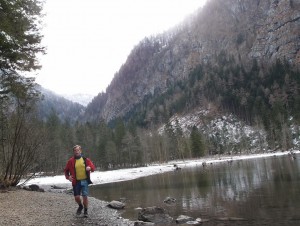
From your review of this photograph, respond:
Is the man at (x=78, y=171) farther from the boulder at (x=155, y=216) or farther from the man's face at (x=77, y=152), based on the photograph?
the boulder at (x=155, y=216)

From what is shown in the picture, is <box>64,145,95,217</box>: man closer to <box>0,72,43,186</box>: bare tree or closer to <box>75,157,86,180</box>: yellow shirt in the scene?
<box>75,157,86,180</box>: yellow shirt

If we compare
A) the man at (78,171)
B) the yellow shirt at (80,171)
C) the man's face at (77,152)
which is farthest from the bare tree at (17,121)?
the yellow shirt at (80,171)

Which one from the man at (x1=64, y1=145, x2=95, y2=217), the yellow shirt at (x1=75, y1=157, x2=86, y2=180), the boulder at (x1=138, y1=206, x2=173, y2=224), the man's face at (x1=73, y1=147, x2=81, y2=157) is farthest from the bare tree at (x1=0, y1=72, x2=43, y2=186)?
the boulder at (x1=138, y1=206, x2=173, y2=224)

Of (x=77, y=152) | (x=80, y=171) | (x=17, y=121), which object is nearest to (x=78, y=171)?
(x=80, y=171)

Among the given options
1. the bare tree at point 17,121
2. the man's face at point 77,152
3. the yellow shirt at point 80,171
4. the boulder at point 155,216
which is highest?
the bare tree at point 17,121

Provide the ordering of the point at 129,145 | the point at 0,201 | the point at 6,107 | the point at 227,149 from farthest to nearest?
the point at 227,149 → the point at 129,145 → the point at 6,107 → the point at 0,201

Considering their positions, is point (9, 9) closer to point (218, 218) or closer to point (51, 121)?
point (218, 218)

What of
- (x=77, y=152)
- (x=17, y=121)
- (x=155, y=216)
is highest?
(x=17, y=121)

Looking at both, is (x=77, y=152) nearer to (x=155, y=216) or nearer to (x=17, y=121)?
(x=155, y=216)

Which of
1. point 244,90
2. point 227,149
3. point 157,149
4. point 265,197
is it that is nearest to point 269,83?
point 244,90

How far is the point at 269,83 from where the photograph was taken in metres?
194

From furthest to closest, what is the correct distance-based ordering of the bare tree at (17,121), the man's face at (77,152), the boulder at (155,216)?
the bare tree at (17,121)
the boulder at (155,216)
the man's face at (77,152)

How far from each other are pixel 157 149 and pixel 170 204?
101890 mm

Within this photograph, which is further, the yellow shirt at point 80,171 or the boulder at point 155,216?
the boulder at point 155,216
